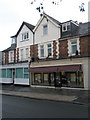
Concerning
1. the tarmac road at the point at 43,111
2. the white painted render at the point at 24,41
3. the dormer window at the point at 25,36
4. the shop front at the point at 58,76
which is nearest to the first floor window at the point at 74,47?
the shop front at the point at 58,76

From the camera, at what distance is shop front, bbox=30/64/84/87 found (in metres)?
21.3

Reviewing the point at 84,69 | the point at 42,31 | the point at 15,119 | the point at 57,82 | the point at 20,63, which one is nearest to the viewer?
the point at 15,119

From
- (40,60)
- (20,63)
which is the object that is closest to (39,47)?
(40,60)

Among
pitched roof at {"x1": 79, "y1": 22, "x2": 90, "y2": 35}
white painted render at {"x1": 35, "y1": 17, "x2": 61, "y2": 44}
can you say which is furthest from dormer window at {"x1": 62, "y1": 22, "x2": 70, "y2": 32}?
pitched roof at {"x1": 79, "y1": 22, "x2": 90, "y2": 35}

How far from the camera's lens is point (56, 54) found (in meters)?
23.5

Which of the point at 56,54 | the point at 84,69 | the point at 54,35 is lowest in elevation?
the point at 84,69

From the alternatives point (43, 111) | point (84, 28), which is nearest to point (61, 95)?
point (43, 111)

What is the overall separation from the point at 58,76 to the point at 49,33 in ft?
19.2

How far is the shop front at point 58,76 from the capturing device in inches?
840

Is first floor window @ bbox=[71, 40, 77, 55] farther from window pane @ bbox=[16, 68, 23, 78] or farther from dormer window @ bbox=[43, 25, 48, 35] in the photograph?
window pane @ bbox=[16, 68, 23, 78]

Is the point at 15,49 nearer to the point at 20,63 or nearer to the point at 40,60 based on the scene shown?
the point at 20,63

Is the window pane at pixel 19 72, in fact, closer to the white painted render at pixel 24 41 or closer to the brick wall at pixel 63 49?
the white painted render at pixel 24 41

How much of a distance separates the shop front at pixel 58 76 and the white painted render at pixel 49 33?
396 cm

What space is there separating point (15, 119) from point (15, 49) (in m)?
21.7
